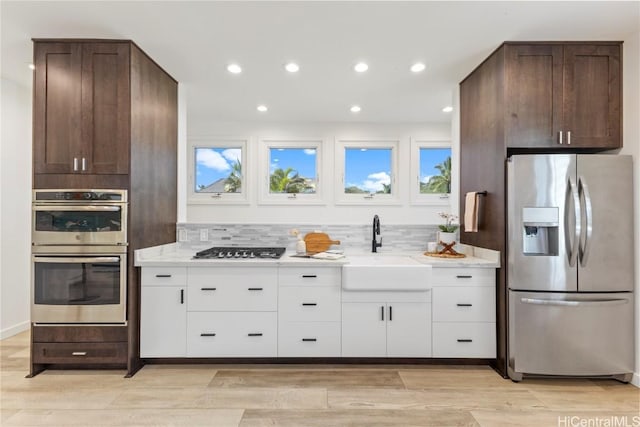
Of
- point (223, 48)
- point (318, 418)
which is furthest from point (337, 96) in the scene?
point (318, 418)

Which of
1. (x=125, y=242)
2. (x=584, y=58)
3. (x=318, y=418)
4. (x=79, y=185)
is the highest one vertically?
(x=584, y=58)

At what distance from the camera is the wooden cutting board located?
10.4ft

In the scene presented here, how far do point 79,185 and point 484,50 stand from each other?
3.26m

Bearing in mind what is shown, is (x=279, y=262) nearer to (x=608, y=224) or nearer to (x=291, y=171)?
(x=291, y=171)

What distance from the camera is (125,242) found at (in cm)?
244

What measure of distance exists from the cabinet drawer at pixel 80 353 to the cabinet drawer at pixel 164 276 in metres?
0.48

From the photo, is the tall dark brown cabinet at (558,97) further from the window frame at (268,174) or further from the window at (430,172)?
the window frame at (268,174)

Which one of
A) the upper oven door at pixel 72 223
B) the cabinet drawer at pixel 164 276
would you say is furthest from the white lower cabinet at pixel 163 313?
the upper oven door at pixel 72 223

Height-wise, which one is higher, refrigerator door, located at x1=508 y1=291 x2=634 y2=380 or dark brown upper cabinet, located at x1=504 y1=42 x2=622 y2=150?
dark brown upper cabinet, located at x1=504 y1=42 x2=622 y2=150

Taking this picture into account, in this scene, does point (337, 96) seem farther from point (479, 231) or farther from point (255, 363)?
point (255, 363)

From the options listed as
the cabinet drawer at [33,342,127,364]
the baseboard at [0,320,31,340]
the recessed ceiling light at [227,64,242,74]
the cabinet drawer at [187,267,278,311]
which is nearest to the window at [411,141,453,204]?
the recessed ceiling light at [227,64,242,74]

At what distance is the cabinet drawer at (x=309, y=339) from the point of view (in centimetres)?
260

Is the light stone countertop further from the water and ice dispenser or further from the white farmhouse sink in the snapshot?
the water and ice dispenser

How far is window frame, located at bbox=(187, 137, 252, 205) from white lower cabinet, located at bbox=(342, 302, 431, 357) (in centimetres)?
248
